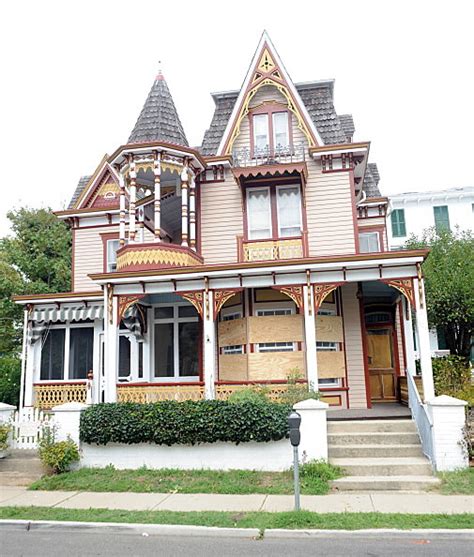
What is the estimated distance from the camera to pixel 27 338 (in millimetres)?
17734

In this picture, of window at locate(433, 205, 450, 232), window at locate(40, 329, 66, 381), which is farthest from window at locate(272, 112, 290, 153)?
window at locate(433, 205, 450, 232)

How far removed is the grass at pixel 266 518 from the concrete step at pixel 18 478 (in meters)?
2.55

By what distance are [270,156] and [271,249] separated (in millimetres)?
3208

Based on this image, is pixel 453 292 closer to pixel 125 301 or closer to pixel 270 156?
pixel 270 156

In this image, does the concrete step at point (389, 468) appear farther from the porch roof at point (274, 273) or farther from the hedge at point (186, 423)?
the porch roof at point (274, 273)

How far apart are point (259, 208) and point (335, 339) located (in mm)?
4793

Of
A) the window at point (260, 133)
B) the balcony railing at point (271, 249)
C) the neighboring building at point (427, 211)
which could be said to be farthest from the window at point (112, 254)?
the neighboring building at point (427, 211)

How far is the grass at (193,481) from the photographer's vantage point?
9.66 metres

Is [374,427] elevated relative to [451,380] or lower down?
lower down

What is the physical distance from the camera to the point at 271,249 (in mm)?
15773

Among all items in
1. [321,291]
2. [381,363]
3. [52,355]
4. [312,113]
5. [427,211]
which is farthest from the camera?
[427,211]

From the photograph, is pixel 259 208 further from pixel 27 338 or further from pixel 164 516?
pixel 164 516

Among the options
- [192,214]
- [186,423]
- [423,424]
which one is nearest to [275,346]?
[186,423]

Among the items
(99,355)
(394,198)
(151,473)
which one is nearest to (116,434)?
(151,473)
